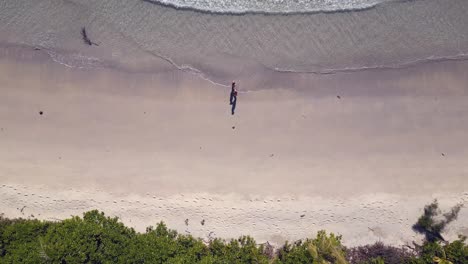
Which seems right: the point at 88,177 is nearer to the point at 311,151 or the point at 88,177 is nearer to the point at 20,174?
the point at 20,174

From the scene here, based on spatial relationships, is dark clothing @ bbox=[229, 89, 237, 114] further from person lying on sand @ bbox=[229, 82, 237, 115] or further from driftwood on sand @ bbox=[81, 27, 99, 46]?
driftwood on sand @ bbox=[81, 27, 99, 46]

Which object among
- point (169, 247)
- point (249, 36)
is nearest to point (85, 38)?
point (249, 36)

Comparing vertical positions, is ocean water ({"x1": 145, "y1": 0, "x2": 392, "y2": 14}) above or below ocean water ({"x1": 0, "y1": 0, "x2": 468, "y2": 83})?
above

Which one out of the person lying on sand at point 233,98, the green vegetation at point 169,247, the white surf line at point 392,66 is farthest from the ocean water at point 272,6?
the green vegetation at point 169,247

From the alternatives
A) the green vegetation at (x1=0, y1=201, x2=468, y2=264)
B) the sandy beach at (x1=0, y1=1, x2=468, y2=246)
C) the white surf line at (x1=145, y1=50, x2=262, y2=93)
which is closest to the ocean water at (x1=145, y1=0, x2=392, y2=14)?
the sandy beach at (x1=0, y1=1, x2=468, y2=246)

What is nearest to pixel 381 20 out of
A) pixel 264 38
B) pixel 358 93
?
pixel 358 93

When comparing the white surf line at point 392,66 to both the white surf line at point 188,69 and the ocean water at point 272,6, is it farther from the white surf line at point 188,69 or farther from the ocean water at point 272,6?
the ocean water at point 272,6
